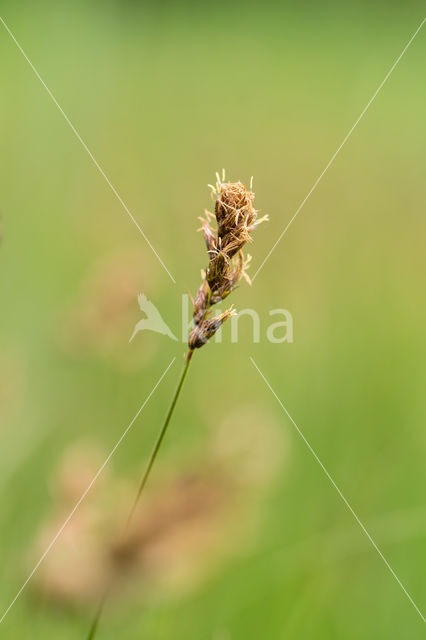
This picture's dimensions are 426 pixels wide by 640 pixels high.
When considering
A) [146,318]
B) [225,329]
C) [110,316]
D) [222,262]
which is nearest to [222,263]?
[222,262]

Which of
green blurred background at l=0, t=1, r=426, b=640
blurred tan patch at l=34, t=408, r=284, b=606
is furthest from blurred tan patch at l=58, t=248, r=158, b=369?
blurred tan patch at l=34, t=408, r=284, b=606

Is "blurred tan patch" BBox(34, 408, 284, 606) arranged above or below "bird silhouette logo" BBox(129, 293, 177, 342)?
below

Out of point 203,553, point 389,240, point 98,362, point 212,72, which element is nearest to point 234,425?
point 203,553

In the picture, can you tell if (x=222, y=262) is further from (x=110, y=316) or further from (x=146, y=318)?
(x=146, y=318)

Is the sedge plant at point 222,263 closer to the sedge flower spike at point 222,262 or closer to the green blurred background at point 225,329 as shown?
the sedge flower spike at point 222,262

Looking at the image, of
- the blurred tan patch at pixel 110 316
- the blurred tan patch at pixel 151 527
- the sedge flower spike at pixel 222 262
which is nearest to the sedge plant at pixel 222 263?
the sedge flower spike at pixel 222 262

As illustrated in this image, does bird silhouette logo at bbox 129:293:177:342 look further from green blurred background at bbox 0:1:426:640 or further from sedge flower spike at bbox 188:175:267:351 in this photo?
sedge flower spike at bbox 188:175:267:351

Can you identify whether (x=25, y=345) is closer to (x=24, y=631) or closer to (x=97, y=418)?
(x=97, y=418)
